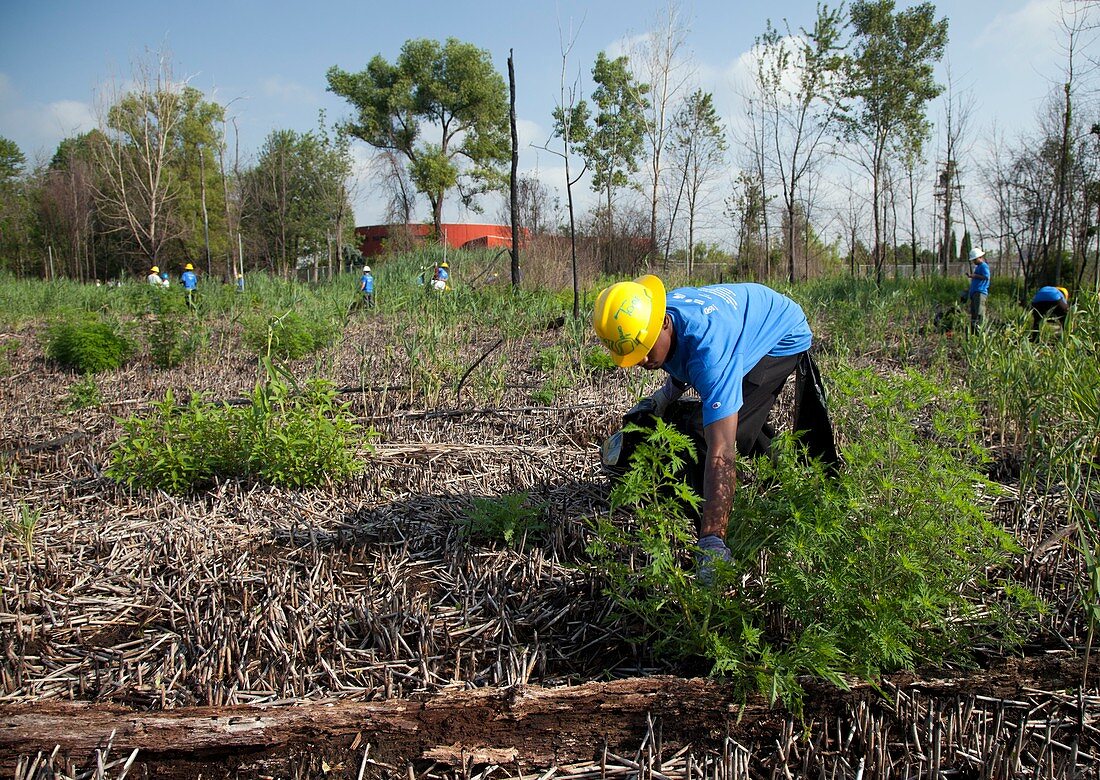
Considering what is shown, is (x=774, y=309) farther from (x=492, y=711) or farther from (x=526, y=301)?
(x=526, y=301)

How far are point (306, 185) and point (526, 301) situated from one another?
2640 cm

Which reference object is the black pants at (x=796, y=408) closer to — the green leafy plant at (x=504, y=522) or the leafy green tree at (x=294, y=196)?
the green leafy plant at (x=504, y=522)

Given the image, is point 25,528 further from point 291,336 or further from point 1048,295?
point 1048,295

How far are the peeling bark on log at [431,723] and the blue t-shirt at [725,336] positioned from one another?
0.90 metres

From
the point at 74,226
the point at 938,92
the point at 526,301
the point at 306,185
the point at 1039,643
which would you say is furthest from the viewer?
the point at 306,185

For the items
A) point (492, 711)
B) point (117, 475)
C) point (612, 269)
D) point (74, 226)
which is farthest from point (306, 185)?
point (492, 711)

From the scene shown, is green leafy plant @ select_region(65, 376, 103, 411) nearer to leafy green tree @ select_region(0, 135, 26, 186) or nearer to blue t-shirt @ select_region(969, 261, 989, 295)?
blue t-shirt @ select_region(969, 261, 989, 295)

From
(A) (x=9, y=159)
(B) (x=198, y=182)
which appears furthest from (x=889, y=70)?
(A) (x=9, y=159)

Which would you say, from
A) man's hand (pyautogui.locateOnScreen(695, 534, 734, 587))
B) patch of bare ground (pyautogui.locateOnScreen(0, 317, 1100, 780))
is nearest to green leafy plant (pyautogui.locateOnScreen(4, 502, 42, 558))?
patch of bare ground (pyautogui.locateOnScreen(0, 317, 1100, 780))

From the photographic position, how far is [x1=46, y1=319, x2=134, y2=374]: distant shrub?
595 cm

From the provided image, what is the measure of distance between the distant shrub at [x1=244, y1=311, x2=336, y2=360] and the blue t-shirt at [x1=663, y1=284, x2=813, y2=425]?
422cm

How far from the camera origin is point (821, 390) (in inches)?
111

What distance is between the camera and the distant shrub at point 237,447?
307cm

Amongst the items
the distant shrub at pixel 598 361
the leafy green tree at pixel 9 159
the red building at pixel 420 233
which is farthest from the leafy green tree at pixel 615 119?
the leafy green tree at pixel 9 159
